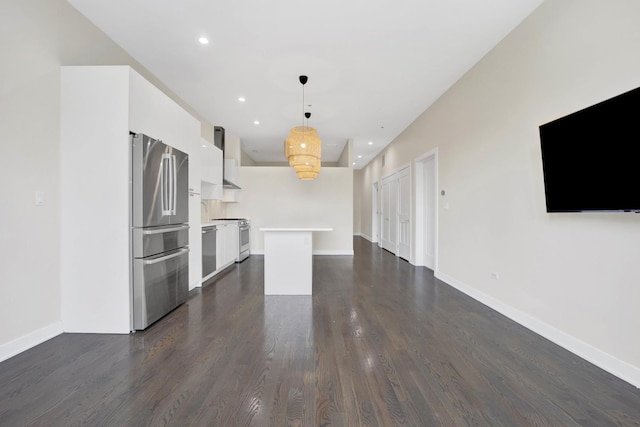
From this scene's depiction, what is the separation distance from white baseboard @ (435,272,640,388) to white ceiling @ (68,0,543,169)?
9.64ft

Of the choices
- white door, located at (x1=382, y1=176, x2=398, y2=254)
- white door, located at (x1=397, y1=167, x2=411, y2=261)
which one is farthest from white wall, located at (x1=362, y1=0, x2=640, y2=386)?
white door, located at (x1=382, y1=176, x2=398, y2=254)

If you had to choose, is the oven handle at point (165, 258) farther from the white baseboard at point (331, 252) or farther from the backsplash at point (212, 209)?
the white baseboard at point (331, 252)

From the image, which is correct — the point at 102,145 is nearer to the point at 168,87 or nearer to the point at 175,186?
the point at 175,186

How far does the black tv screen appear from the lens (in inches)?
65.1

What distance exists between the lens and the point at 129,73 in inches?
93.7

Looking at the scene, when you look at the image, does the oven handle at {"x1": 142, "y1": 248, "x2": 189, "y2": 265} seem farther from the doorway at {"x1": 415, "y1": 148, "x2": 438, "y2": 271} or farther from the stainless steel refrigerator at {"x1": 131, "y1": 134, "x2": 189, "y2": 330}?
the doorway at {"x1": 415, "y1": 148, "x2": 438, "y2": 271}

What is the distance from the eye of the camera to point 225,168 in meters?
6.17

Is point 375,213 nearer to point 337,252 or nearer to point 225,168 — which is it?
point 337,252

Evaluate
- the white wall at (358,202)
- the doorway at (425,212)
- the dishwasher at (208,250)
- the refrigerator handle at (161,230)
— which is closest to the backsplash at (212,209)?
the dishwasher at (208,250)

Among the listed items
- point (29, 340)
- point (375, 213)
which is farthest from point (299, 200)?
point (29, 340)

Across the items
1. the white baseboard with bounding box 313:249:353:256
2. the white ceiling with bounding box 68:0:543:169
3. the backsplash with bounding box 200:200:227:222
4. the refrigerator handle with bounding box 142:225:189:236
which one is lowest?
the white baseboard with bounding box 313:249:353:256

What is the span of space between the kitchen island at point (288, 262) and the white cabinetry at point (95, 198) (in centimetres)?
164

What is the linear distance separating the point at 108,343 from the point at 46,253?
0.94 meters

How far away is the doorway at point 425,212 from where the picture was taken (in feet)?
16.8
